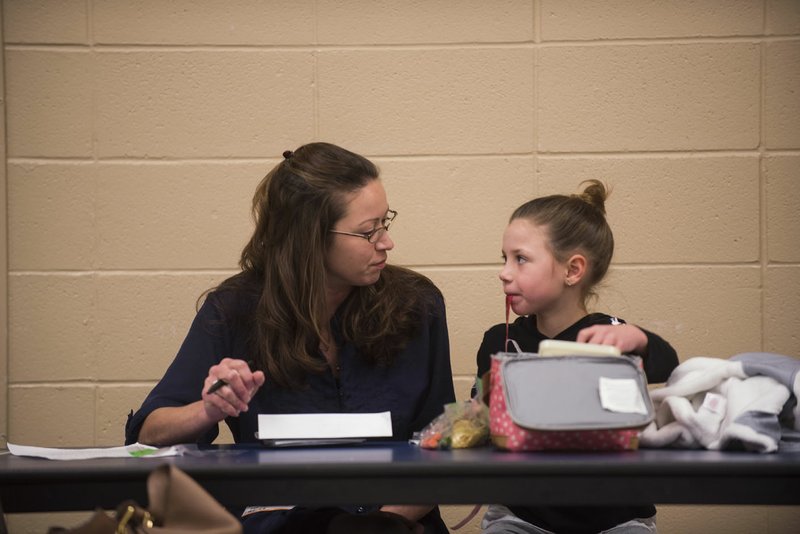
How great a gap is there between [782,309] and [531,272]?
131 cm

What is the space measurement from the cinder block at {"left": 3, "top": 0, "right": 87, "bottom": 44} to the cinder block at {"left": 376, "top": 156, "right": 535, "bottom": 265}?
1216mm

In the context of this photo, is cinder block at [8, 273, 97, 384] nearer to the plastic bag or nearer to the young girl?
the young girl

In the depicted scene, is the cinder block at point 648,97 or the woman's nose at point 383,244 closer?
the woman's nose at point 383,244

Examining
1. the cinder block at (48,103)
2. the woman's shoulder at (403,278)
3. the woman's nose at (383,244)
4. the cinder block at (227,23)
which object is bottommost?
the woman's shoulder at (403,278)

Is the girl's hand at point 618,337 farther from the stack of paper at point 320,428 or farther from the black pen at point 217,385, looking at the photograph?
the black pen at point 217,385

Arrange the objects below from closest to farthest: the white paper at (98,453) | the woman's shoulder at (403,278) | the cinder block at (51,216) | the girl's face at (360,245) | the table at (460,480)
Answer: the table at (460,480) → the white paper at (98,453) → the girl's face at (360,245) → the woman's shoulder at (403,278) → the cinder block at (51,216)

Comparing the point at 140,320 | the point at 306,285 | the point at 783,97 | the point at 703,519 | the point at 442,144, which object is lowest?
the point at 703,519

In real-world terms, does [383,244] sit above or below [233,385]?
above

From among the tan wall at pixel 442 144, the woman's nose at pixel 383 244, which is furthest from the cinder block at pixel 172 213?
the woman's nose at pixel 383 244

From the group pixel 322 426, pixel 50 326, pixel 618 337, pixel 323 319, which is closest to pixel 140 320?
pixel 50 326

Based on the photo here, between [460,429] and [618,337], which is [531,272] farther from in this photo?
[460,429]

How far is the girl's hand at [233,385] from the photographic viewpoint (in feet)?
6.59

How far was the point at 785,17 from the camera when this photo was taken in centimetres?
341

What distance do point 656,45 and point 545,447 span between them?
6.58ft
